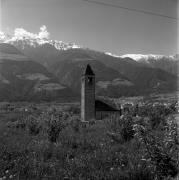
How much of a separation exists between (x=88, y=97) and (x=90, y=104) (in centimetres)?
118

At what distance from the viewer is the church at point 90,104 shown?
45.1m

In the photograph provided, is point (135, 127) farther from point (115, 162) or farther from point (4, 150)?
point (4, 150)

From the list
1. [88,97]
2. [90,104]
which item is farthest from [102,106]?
[88,97]

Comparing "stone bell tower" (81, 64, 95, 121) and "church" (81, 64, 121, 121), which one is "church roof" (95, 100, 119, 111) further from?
"stone bell tower" (81, 64, 95, 121)

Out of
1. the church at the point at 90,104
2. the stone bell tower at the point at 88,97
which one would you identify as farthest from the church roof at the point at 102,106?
the stone bell tower at the point at 88,97

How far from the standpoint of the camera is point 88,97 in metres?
46.4

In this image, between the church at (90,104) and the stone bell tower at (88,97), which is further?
the church at (90,104)

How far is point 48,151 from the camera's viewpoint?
950cm

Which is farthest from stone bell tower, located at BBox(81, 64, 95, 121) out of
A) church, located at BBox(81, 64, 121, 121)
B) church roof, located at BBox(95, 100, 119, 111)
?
church roof, located at BBox(95, 100, 119, 111)

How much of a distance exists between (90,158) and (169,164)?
2.51 meters

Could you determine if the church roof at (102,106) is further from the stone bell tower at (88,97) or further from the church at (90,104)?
the stone bell tower at (88,97)

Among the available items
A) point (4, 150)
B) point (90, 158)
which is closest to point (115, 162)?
point (90, 158)

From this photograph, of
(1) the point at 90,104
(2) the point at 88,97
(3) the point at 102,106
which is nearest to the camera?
(1) the point at 90,104

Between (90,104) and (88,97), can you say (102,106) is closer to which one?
(90,104)
